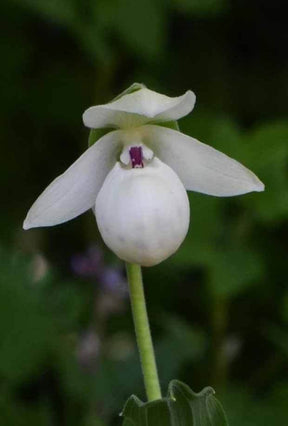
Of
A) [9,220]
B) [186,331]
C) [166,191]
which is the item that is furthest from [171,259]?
[166,191]

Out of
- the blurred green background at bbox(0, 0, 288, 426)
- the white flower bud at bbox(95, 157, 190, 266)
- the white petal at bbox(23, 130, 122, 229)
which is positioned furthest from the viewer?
the blurred green background at bbox(0, 0, 288, 426)

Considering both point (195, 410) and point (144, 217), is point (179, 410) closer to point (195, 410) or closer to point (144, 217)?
point (195, 410)

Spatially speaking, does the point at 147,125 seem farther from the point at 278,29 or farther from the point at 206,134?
the point at 278,29

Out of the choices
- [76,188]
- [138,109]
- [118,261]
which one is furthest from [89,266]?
[138,109]

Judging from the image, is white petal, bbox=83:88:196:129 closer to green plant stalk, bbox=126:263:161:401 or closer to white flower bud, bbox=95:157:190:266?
white flower bud, bbox=95:157:190:266

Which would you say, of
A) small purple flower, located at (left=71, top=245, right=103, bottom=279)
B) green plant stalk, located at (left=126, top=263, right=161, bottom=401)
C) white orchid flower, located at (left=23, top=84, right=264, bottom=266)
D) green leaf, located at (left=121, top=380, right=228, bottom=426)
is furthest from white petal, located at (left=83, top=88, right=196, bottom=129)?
small purple flower, located at (left=71, top=245, right=103, bottom=279)

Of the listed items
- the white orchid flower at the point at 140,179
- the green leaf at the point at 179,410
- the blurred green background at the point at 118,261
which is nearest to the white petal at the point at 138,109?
the white orchid flower at the point at 140,179
